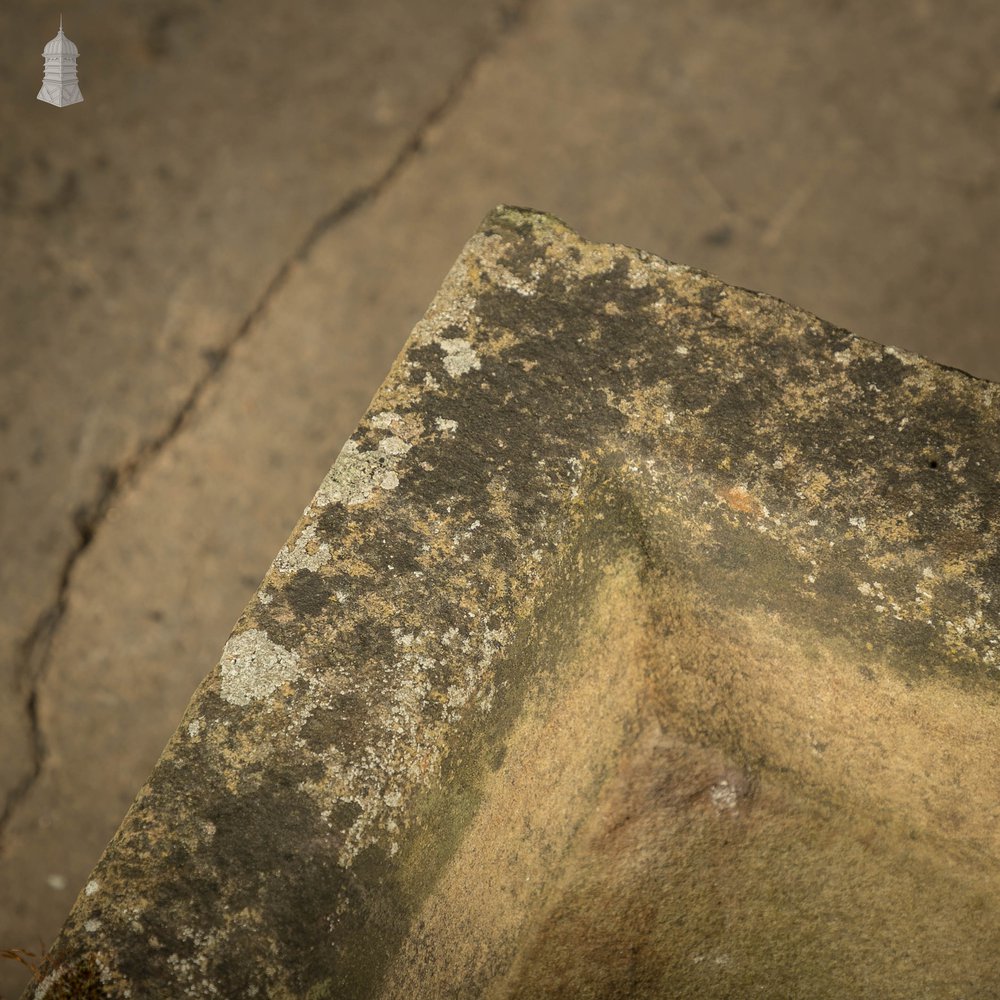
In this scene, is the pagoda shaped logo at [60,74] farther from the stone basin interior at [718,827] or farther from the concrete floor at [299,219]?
the stone basin interior at [718,827]

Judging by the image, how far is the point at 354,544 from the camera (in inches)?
45.1

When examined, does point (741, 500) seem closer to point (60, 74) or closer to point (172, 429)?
point (172, 429)

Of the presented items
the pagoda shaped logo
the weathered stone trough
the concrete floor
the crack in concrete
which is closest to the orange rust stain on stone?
the weathered stone trough

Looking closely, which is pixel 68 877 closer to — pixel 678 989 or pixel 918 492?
pixel 678 989

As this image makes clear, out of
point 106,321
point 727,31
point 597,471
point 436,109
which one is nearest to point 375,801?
point 597,471

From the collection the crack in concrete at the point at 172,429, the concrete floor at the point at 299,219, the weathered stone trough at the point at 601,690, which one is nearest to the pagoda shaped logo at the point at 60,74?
the concrete floor at the point at 299,219

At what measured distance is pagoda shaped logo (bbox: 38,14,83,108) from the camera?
2.77 metres

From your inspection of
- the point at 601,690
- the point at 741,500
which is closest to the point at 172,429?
the point at 601,690

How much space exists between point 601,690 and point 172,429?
1789mm

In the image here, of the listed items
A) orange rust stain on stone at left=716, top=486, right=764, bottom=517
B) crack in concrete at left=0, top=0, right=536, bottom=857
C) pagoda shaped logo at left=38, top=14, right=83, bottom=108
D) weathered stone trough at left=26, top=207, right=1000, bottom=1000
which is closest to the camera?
weathered stone trough at left=26, top=207, right=1000, bottom=1000

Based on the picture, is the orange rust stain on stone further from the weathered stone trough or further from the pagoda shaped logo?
the pagoda shaped logo

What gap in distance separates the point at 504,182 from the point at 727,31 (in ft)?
2.88

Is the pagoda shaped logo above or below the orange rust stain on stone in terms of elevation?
above

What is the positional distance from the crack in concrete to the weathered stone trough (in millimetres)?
1538
